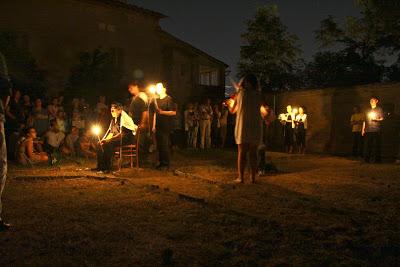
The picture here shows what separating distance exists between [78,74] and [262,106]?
1404 cm

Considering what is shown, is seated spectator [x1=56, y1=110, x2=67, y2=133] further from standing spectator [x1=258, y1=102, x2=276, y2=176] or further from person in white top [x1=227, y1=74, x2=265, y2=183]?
person in white top [x1=227, y1=74, x2=265, y2=183]

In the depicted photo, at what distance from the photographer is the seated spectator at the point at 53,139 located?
1213 centimetres

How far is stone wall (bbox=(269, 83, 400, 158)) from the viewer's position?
16.3 metres

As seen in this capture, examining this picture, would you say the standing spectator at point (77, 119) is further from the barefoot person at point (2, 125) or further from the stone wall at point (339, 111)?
the stone wall at point (339, 111)

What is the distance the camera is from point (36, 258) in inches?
161

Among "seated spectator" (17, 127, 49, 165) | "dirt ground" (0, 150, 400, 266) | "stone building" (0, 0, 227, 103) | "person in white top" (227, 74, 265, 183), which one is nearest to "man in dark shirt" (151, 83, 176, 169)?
"dirt ground" (0, 150, 400, 266)

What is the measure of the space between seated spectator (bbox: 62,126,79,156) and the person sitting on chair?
352cm

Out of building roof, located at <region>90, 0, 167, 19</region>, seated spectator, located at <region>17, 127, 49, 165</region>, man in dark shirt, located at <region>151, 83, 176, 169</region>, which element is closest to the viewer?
man in dark shirt, located at <region>151, 83, 176, 169</region>

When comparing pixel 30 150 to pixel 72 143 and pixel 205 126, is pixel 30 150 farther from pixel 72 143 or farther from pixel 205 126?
pixel 205 126

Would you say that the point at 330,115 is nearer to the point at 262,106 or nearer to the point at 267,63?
the point at 262,106

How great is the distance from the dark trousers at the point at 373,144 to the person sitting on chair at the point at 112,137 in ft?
24.4

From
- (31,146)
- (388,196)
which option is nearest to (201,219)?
(388,196)

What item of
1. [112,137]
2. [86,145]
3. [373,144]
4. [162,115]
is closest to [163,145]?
[162,115]

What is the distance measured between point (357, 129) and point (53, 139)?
1051cm
